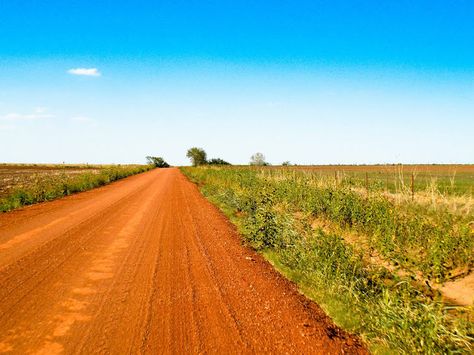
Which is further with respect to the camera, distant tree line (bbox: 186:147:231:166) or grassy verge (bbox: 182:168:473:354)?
distant tree line (bbox: 186:147:231:166)

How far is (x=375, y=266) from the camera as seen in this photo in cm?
672

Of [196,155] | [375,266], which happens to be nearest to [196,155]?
[196,155]

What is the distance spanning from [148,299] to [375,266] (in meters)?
4.65

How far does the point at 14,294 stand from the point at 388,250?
23.8 feet

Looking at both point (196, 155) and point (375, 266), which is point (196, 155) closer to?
point (196, 155)

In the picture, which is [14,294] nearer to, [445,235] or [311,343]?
[311,343]

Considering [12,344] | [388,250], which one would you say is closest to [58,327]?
[12,344]

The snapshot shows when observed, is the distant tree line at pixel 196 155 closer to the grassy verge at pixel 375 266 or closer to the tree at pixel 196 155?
the tree at pixel 196 155

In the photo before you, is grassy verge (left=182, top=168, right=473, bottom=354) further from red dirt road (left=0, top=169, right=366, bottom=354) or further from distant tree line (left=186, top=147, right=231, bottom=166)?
distant tree line (left=186, top=147, right=231, bottom=166)

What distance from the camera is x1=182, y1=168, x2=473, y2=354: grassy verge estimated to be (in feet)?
12.3

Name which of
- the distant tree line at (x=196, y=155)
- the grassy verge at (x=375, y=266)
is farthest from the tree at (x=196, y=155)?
the grassy verge at (x=375, y=266)

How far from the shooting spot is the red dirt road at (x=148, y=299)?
3.86 m

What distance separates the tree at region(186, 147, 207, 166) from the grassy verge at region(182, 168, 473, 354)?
375 feet

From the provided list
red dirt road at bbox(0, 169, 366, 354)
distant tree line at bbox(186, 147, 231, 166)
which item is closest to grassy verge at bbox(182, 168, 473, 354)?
red dirt road at bbox(0, 169, 366, 354)
